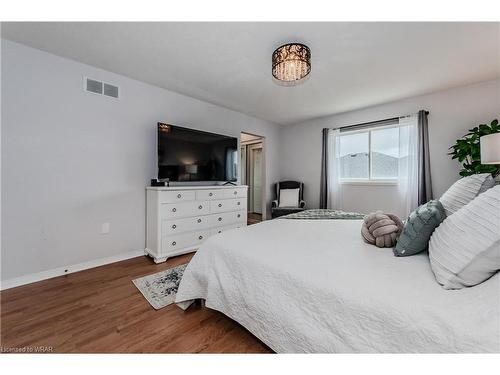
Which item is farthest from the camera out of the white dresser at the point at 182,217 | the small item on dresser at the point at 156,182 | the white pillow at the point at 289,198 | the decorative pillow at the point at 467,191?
the white pillow at the point at 289,198

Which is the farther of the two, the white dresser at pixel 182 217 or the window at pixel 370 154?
the window at pixel 370 154

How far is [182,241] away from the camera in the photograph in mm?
2754

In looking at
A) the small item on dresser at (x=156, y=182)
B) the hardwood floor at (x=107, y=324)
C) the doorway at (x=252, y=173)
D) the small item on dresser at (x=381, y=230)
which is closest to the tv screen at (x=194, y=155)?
the small item on dresser at (x=156, y=182)

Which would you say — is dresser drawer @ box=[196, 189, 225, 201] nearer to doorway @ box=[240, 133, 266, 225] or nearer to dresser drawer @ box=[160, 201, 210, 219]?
dresser drawer @ box=[160, 201, 210, 219]

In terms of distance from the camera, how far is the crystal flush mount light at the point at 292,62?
1.80 m

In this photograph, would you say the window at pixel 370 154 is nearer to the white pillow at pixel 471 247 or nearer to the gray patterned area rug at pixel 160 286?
the white pillow at pixel 471 247

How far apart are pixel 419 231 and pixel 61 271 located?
10.6ft

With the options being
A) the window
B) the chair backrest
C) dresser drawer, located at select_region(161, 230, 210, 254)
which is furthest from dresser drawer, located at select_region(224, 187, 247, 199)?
the window

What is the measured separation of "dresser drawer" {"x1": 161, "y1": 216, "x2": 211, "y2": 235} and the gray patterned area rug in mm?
499

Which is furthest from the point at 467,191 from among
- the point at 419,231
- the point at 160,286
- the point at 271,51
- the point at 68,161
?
the point at 68,161

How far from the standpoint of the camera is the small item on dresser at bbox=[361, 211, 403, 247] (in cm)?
128

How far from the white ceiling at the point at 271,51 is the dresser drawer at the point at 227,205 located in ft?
5.54

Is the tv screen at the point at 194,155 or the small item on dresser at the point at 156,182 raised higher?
the tv screen at the point at 194,155
